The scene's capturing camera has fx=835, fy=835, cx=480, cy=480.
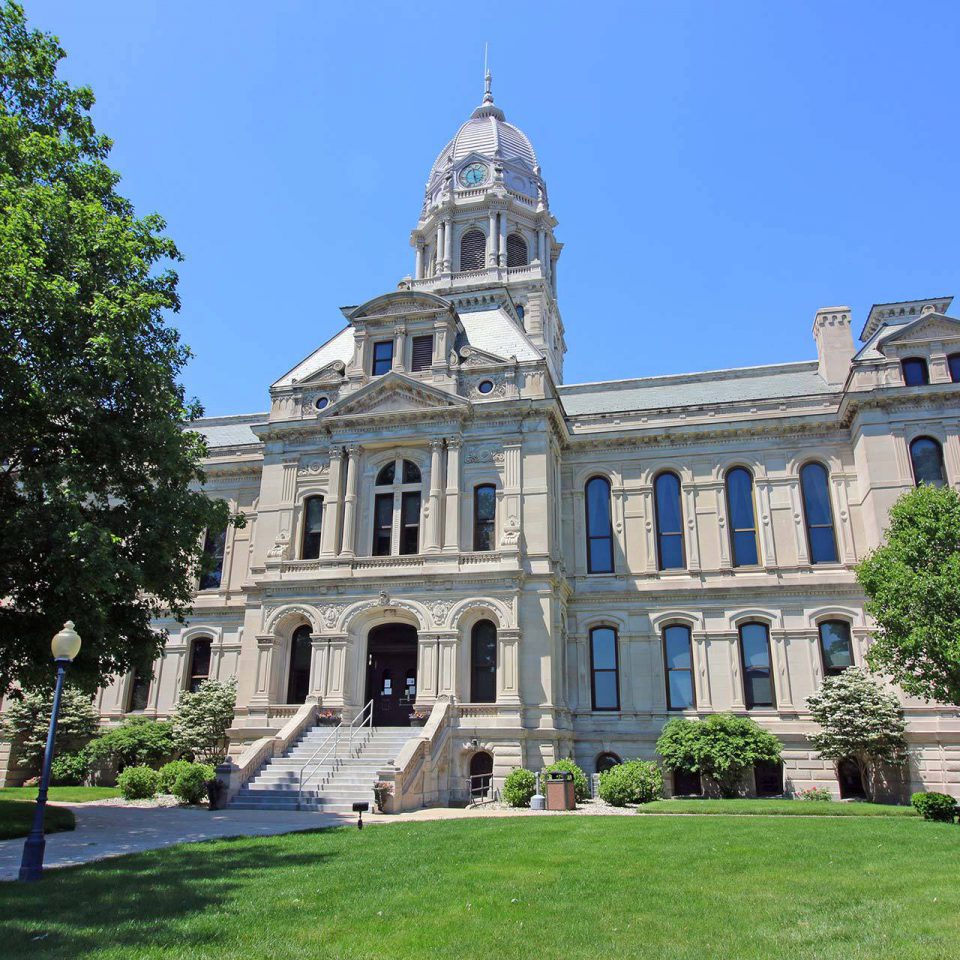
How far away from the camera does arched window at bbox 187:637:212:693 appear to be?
36938mm

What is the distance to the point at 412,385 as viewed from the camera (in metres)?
33.2

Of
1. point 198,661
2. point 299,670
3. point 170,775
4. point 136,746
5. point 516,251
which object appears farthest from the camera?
point 516,251

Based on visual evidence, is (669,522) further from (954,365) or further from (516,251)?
(516,251)

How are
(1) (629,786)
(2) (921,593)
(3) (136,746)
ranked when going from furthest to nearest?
(3) (136,746) < (1) (629,786) < (2) (921,593)

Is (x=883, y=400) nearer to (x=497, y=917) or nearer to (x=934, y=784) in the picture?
(x=934, y=784)

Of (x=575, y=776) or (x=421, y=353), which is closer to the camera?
(x=575, y=776)

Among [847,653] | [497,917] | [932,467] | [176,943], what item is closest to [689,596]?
[847,653]

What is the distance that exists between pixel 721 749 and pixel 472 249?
39113 millimetres

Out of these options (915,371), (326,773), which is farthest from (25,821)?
(915,371)

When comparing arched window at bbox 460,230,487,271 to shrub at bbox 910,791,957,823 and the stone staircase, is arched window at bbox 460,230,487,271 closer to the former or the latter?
the stone staircase

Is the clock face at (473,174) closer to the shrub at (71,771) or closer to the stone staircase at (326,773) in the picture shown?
the stone staircase at (326,773)

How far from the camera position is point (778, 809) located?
22.9m

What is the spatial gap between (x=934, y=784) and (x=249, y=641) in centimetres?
2422

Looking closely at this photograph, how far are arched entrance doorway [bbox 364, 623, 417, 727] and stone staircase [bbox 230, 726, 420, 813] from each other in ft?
7.60
